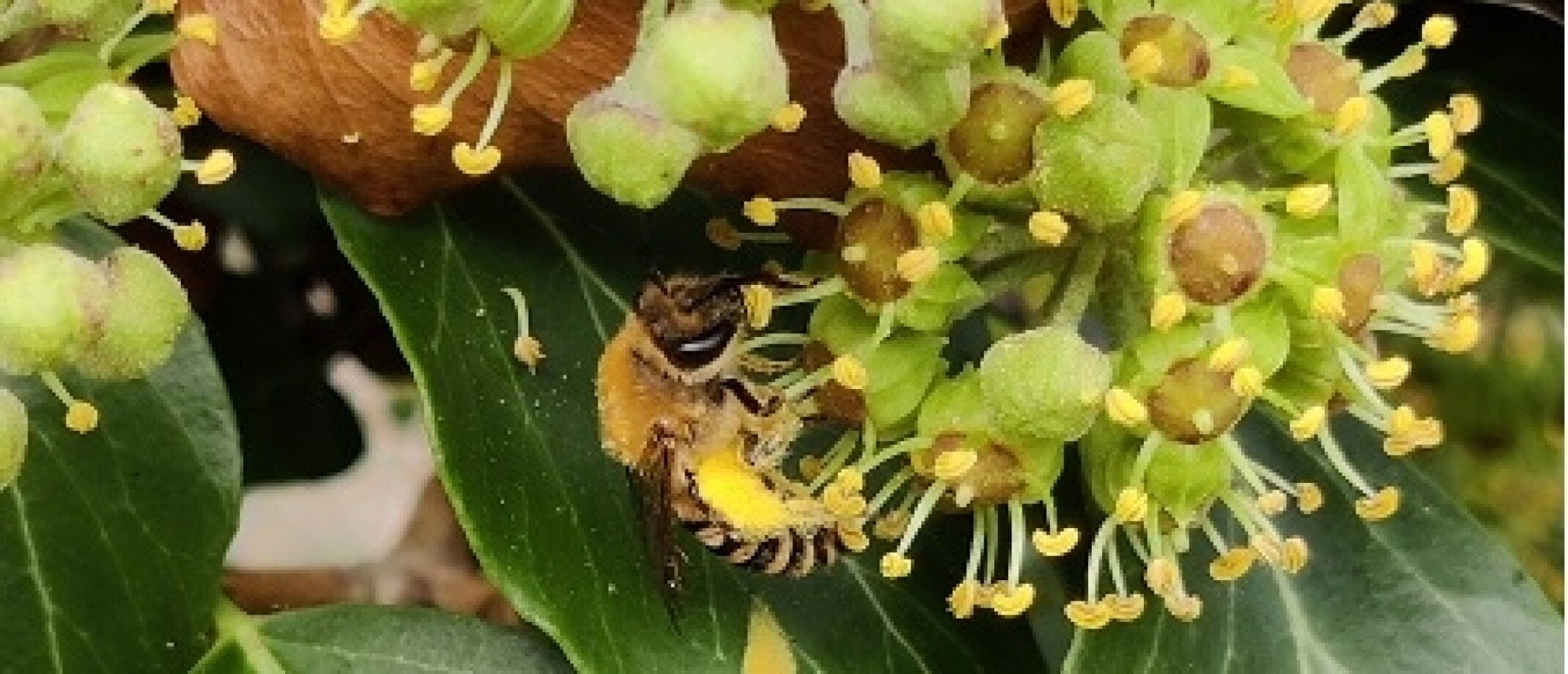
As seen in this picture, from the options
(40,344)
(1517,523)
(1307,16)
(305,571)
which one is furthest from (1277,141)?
(1517,523)

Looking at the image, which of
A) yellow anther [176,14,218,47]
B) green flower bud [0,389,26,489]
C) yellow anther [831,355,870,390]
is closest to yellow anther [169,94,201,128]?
yellow anther [176,14,218,47]

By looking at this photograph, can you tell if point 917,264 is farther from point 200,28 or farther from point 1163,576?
point 200,28

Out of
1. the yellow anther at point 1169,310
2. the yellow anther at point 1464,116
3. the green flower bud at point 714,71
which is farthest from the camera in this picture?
the yellow anther at point 1464,116

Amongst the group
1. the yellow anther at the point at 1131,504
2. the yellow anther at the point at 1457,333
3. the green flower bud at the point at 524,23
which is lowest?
the yellow anther at the point at 1131,504

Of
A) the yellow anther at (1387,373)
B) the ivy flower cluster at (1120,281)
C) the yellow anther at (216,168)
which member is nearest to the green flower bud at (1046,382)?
the ivy flower cluster at (1120,281)

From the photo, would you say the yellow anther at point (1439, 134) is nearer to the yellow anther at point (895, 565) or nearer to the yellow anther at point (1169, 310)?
the yellow anther at point (1169, 310)

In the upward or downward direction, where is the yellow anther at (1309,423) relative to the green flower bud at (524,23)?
downward
